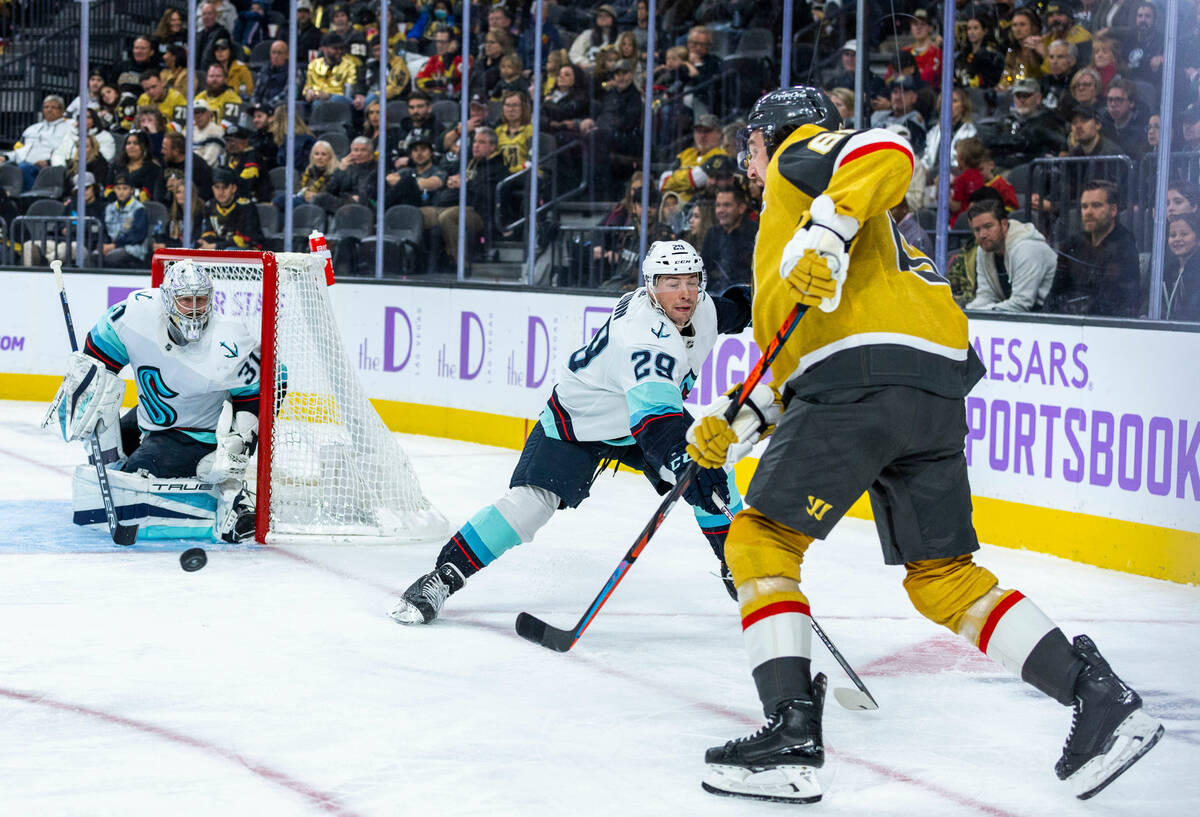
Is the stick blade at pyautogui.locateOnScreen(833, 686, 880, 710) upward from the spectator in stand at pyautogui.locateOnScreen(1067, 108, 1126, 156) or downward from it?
downward

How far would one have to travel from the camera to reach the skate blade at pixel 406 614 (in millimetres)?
3412

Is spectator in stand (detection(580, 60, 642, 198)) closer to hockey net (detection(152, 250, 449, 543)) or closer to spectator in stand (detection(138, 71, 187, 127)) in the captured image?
hockey net (detection(152, 250, 449, 543))

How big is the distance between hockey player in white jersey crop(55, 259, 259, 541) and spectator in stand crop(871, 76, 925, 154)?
298cm

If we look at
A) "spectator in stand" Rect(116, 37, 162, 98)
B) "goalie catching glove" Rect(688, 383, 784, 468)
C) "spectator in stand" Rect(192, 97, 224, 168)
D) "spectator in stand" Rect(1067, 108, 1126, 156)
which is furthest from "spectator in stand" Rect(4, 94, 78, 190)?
"goalie catching glove" Rect(688, 383, 784, 468)

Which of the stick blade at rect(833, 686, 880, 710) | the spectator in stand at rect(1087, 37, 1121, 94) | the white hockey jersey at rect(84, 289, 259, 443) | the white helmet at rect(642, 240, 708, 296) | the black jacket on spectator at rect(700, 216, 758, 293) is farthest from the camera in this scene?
the black jacket on spectator at rect(700, 216, 758, 293)

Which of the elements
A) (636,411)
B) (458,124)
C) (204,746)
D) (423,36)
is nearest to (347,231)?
(458,124)

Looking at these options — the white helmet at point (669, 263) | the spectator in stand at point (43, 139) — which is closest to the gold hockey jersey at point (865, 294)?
the white helmet at point (669, 263)

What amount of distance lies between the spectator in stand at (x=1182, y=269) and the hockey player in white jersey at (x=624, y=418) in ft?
5.37

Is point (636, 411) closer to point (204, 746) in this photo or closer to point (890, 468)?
point (890, 468)

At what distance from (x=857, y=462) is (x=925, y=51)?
4304 mm

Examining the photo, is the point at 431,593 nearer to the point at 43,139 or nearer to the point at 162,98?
the point at 162,98

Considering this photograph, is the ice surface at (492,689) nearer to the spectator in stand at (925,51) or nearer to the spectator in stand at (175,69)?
the spectator in stand at (925,51)

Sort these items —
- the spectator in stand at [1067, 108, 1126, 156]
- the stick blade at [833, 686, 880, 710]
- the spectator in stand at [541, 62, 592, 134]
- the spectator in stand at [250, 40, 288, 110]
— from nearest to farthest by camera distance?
the stick blade at [833, 686, 880, 710] < the spectator in stand at [1067, 108, 1126, 156] < the spectator in stand at [541, 62, 592, 134] < the spectator in stand at [250, 40, 288, 110]

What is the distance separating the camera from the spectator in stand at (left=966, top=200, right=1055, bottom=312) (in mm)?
4801
